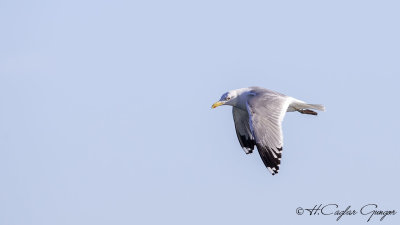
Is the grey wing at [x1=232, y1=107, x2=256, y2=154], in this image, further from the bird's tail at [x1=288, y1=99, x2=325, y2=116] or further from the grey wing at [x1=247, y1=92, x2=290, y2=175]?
the grey wing at [x1=247, y1=92, x2=290, y2=175]

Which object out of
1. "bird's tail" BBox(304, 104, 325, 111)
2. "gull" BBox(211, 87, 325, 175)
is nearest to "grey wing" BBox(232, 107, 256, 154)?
"gull" BBox(211, 87, 325, 175)

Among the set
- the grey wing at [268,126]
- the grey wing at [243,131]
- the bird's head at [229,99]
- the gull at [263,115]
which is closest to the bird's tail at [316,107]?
the gull at [263,115]

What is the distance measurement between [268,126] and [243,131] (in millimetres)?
2390

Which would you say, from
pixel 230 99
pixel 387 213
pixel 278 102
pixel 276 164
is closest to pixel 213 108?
pixel 230 99

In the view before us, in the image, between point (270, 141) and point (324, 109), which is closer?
point (270, 141)

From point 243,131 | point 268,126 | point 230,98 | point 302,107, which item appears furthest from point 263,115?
point 243,131

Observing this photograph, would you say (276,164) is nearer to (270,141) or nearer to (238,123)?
(270,141)

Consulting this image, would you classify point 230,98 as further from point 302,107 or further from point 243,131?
point 302,107

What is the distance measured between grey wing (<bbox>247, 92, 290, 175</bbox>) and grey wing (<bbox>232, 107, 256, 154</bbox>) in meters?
1.41

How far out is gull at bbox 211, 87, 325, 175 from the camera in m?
15.1

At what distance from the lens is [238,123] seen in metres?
17.8

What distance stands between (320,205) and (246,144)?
2.17 metres

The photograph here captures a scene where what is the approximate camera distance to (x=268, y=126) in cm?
1537

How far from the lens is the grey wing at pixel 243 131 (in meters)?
17.7
